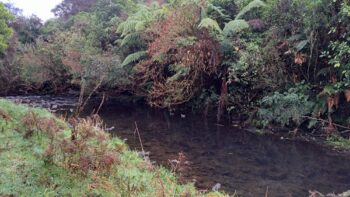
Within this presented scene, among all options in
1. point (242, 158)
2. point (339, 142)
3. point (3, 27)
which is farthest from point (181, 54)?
point (3, 27)

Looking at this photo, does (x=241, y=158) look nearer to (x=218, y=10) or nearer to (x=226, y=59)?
(x=226, y=59)

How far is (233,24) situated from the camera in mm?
13273

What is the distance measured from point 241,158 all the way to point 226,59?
5946mm

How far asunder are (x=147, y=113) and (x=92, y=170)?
1032cm

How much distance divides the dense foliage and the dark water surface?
1.62 meters

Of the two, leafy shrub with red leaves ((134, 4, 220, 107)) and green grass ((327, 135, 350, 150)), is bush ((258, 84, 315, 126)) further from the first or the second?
leafy shrub with red leaves ((134, 4, 220, 107))

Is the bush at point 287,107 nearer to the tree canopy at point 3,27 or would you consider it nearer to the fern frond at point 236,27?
the fern frond at point 236,27

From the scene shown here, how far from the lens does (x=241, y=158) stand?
884cm

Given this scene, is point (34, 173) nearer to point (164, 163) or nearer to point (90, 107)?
point (164, 163)

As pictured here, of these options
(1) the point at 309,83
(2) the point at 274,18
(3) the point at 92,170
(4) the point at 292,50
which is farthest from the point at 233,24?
(3) the point at 92,170

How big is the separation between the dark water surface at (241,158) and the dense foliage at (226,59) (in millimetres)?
1619

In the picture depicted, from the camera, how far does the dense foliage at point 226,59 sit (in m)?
11.1

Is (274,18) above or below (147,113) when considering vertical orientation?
above

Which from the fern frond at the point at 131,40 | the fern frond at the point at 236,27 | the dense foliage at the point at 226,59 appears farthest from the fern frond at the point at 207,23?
the fern frond at the point at 131,40
